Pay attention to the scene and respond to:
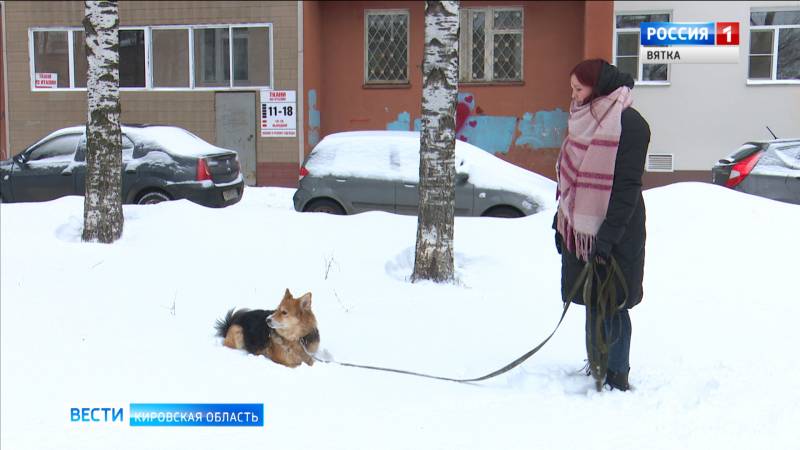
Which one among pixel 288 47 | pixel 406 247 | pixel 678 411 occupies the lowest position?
pixel 678 411

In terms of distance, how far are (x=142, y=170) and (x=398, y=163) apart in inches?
145

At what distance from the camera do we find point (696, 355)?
4895 millimetres

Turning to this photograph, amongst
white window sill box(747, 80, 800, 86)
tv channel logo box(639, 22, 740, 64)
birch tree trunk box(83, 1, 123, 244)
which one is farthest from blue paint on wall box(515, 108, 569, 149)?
birch tree trunk box(83, 1, 123, 244)

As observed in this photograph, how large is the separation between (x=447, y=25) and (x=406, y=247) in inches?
82.2

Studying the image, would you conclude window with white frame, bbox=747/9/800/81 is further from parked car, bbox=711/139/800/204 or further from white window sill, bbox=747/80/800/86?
parked car, bbox=711/139/800/204

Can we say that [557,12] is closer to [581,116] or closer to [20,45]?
[20,45]

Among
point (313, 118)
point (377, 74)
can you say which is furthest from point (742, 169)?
point (313, 118)

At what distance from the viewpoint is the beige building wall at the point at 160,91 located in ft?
58.6

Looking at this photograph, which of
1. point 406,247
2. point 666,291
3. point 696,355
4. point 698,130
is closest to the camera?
point 696,355

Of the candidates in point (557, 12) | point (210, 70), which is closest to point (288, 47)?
point (210, 70)

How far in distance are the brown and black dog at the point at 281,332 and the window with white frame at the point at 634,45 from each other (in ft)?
48.1

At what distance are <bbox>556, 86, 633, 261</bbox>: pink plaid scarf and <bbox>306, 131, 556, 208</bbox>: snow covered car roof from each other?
19.8ft

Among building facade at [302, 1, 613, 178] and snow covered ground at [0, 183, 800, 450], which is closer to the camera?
snow covered ground at [0, 183, 800, 450]

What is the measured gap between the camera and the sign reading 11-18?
17922 millimetres
